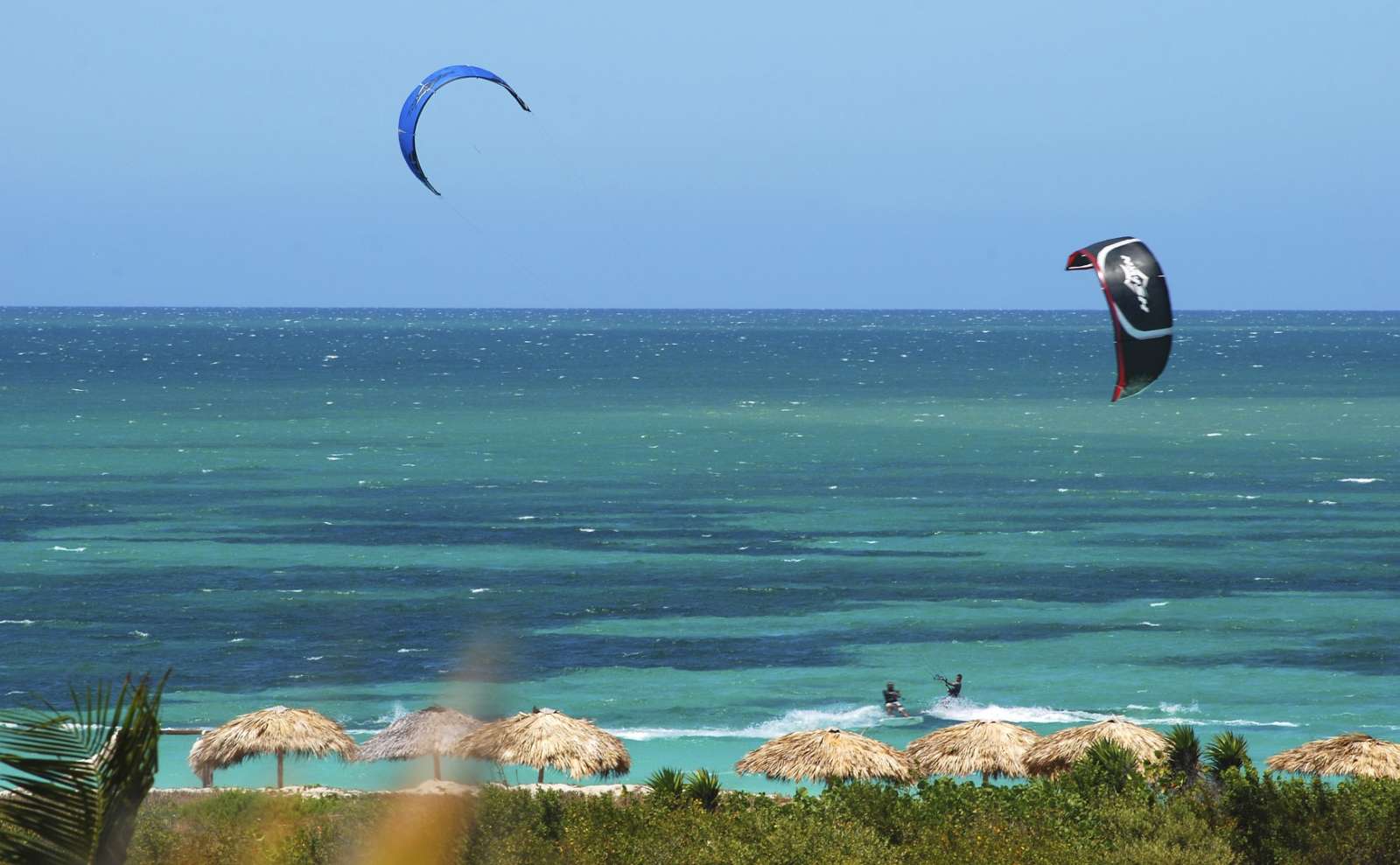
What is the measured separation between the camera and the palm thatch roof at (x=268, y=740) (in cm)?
3027

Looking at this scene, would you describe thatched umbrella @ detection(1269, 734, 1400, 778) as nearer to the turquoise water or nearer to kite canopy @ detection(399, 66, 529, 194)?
the turquoise water

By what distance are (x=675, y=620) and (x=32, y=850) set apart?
132 ft

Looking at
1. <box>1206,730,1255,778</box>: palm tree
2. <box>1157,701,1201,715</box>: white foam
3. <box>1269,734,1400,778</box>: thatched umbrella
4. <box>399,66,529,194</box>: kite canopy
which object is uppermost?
<box>399,66,529,194</box>: kite canopy

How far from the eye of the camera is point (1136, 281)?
63.3 ft

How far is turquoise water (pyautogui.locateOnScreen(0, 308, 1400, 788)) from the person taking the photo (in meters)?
40.5

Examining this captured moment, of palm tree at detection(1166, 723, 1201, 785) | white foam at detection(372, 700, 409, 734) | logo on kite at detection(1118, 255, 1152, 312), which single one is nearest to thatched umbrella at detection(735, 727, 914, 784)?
palm tree at detection(1166, 723, 1201, 785)

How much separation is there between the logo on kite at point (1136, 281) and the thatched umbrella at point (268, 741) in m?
17.8

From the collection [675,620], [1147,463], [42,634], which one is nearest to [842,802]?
[675,620]

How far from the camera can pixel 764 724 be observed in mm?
37875

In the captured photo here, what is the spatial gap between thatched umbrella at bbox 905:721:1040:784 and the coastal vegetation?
5291 mm

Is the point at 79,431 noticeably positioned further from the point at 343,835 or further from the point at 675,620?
the point at 343,835

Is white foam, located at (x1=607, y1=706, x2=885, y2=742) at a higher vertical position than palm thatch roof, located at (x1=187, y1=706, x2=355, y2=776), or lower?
lower

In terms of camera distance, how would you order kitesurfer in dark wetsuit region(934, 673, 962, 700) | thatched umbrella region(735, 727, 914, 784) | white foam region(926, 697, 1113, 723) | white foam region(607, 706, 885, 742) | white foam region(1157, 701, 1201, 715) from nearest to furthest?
1. thatched umbrella region(735, 727, 914, 784)
2. white foam region(607, 706, 885, 742)
3. white foam region(926, 697, 1113, 723)
4. white foam region(1157, 701, 1201, 715)
5. kitesurfer in dark wetsuit region(934, 673, 962, 700)

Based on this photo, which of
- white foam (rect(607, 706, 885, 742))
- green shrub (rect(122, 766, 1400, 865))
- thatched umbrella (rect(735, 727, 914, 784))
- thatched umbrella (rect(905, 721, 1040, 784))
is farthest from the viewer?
white foam (rect(607, 706, 885, 742))
